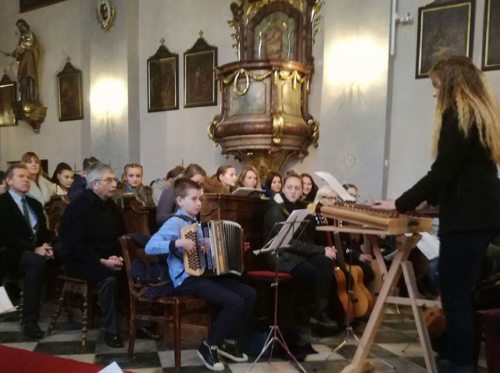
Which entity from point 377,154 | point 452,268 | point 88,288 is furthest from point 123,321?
point 377,154

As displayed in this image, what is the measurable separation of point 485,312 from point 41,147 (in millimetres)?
10944

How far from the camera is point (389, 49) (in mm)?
7059

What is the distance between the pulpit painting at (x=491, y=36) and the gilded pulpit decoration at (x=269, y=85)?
253 cm

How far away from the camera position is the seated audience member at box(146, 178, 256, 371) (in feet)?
10.8

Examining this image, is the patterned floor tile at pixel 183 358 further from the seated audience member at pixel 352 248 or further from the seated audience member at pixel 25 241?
the seated audience member at pixel 352 248

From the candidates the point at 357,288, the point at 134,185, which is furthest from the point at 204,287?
the point at 134,185

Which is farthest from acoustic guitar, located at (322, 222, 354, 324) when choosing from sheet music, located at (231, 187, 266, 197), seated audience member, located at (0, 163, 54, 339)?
seated audience member, located at (0, 163, 54, 339)

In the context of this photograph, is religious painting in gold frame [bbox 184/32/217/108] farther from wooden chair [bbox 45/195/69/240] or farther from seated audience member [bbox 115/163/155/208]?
wooden chair [bbox 45/195/69/240]

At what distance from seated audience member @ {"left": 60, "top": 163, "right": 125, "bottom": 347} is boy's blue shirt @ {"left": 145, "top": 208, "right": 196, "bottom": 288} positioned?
64 cm

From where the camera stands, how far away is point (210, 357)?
3.30 m

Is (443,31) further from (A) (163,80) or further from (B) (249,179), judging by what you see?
(A) (163,80)

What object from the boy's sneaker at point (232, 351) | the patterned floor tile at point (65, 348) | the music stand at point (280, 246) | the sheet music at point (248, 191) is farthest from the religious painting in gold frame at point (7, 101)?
the music stand at point (280, 246)

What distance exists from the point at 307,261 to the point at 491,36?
177 inches

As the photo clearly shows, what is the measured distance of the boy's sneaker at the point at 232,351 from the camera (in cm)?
344
